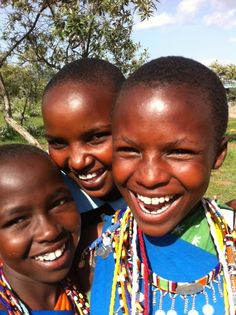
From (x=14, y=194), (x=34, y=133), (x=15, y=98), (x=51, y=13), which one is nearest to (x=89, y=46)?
(x=51, y=13)

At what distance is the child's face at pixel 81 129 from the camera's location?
1.83m

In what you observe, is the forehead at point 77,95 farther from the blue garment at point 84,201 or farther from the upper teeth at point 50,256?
the upper teeth at point 50,256

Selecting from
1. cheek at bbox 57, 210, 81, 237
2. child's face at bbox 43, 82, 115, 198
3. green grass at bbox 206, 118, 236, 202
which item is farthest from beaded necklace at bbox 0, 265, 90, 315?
green grass at bbox 206, 118, 236, 202

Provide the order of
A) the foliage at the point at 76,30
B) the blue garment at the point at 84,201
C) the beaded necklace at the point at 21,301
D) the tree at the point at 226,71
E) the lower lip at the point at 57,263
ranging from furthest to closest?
the tree at the point at 226,71, the foliage at the point at 76,30, the blue garment at the point at 84,201, the lower lip at the point at 57,263, the beaded necklace at the point at 21,301

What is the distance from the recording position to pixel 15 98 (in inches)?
739

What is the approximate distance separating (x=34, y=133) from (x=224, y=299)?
1305 cm

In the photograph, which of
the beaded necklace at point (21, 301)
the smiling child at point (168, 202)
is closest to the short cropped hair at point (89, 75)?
the smiling child at point (168, 202)

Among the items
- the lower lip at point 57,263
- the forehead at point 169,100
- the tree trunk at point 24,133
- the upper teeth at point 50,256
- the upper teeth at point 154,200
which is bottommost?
the tree trunk at point 24,133

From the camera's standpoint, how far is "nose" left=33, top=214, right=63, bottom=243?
5.39 ft

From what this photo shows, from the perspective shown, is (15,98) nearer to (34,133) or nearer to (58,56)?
(34,133)

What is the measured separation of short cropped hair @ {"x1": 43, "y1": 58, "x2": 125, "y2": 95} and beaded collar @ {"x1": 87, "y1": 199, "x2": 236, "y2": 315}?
63cm

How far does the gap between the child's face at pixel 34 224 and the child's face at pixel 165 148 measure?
1.30ft

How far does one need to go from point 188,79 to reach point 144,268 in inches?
24.6

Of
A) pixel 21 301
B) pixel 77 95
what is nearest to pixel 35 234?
pixel 21 301
